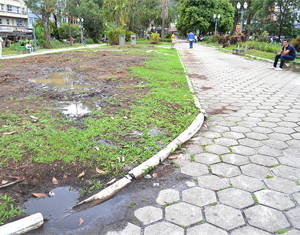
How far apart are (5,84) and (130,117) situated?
5.09 meters

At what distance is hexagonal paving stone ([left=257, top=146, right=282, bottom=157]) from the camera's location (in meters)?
3.59

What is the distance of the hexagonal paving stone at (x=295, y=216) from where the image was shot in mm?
2249

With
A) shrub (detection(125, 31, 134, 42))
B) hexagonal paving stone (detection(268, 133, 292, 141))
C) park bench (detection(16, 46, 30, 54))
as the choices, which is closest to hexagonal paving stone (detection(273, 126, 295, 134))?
hexagonal paving stone (detection(268, 133, 292, 141))

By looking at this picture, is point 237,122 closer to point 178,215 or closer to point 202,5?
point 178,215

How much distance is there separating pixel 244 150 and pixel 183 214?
71.2 inches

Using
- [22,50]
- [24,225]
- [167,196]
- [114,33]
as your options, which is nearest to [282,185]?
[167,196]

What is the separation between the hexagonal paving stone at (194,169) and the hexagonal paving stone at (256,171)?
0.53 m

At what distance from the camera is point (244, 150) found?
3.72 m

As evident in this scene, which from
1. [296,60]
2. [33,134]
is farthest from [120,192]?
[296,60]

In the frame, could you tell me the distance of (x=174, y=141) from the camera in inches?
151

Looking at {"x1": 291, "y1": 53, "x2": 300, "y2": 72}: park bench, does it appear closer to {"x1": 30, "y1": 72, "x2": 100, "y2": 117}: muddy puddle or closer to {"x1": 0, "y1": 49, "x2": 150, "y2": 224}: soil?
{"x1": 0, "y1": 49, "x2": 150, "y2": 224}: soil

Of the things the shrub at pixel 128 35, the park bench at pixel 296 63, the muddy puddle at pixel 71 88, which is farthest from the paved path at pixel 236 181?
the shrub at pixel 128 35

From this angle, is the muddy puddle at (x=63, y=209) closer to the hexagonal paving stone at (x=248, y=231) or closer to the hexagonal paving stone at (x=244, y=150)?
the hexagonal paving stone at (x=248, y=231)

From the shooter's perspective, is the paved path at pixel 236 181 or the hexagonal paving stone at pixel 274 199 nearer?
the paved path at pixel 236 181
